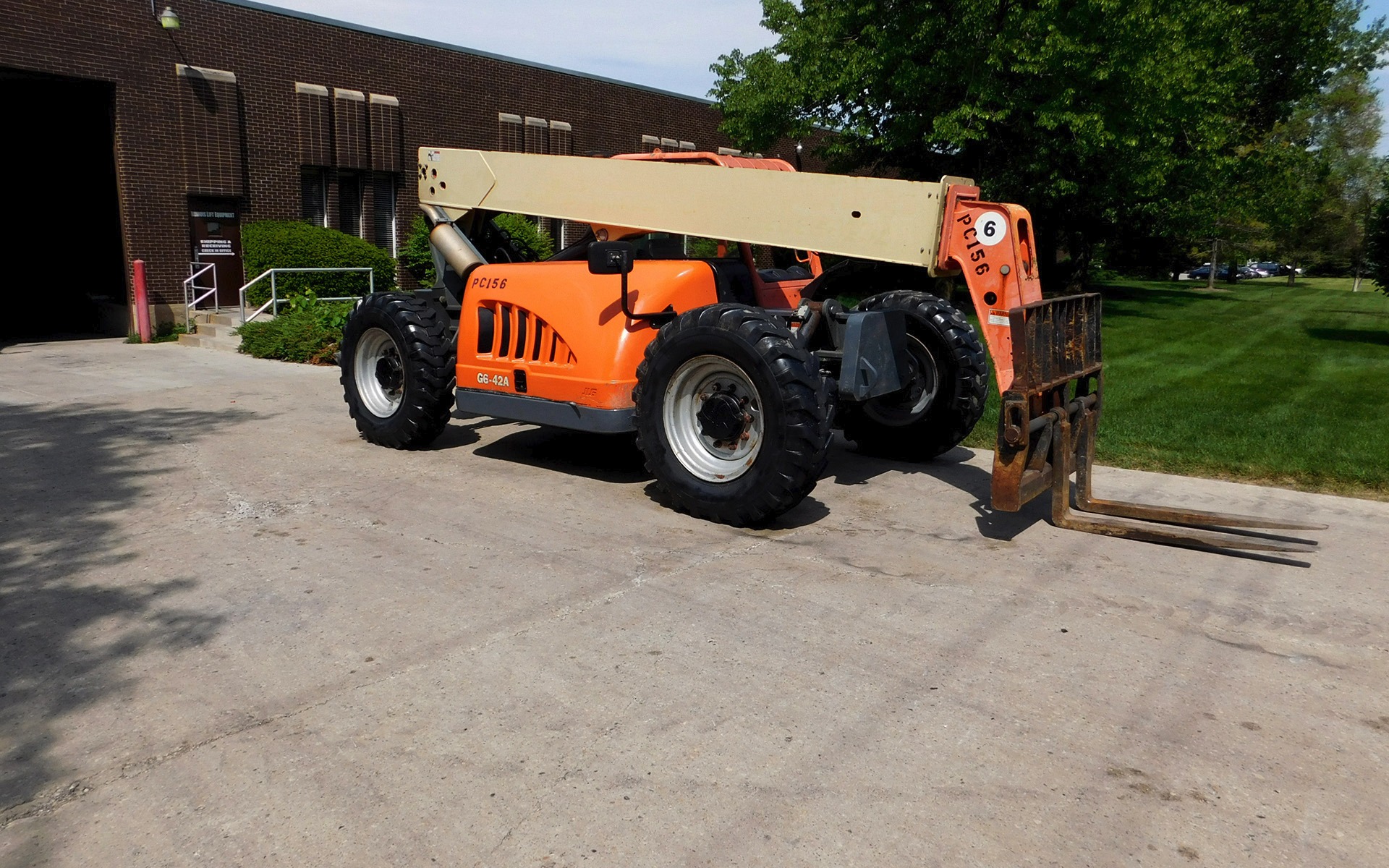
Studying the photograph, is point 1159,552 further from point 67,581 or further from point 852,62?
point 852,62

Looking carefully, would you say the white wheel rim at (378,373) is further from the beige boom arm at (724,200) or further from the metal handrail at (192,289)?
the metal handrail at (192,289)

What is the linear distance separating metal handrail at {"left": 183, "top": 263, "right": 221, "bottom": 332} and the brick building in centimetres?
17

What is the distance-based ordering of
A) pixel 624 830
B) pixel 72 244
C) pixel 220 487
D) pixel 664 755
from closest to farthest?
pixel 624 830, pixel 664 755, pixel 220 487, pixel 72 244

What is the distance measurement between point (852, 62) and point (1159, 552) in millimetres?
18371

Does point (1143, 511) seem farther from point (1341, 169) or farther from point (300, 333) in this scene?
point (1341, 169)

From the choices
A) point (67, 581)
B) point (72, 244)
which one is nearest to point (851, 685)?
point (67, 581)

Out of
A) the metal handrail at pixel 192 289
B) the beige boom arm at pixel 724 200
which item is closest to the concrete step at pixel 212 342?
the metal handrail at pixel 192 289

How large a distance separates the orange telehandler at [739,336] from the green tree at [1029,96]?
44.6 ft

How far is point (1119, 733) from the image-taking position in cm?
411

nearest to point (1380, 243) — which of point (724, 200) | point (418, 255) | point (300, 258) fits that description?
point (724, 200)

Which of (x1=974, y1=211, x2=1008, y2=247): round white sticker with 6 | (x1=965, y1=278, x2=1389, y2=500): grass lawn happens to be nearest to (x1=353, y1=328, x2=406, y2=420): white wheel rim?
(x1=974, y1=211, x2=1008, y2=247): round white sticker with 6

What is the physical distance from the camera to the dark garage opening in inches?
782

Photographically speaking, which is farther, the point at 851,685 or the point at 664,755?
the point at 851,685

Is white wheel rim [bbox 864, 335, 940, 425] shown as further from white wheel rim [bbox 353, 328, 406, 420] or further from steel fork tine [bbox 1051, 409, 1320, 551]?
white wheel rim [bbox 353, 328, 406, 420]
